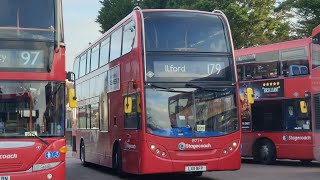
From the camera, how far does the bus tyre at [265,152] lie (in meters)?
19.2

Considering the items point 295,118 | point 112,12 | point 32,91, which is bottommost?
point 295,118

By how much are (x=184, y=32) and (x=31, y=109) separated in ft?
15.0

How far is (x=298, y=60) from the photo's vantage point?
18359 mm

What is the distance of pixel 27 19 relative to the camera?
34.6ft

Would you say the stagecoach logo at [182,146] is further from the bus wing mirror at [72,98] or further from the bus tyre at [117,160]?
the bus wing mirror at [72,98]

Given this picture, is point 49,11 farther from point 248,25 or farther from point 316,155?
point 248,25

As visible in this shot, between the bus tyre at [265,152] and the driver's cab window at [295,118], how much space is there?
3.56 ft

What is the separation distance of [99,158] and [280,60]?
747 centimetres

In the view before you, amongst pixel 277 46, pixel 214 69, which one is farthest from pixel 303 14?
pixel 214 69

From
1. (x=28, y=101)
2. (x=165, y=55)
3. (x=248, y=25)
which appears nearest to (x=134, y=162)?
(x=165, y=55)

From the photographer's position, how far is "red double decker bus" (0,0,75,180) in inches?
396

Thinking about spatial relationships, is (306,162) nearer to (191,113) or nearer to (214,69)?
(214,69)

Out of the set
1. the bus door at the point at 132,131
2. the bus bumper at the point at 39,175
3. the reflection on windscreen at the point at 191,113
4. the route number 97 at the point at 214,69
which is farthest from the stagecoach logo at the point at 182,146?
the bus bumper at the point at 39,175

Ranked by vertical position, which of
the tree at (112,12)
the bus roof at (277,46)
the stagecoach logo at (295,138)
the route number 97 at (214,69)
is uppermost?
the tree at (112,12)
